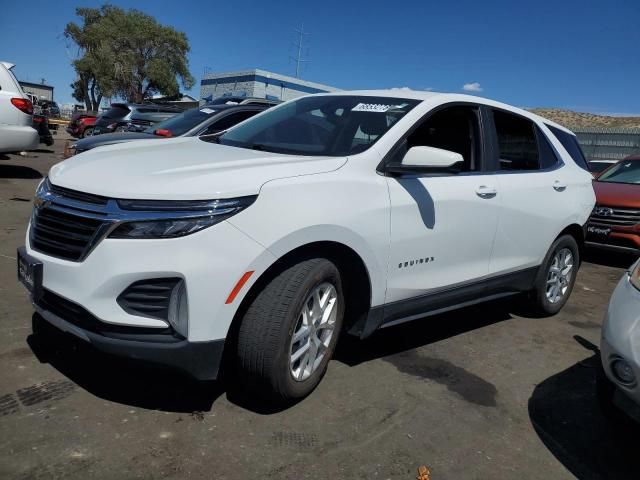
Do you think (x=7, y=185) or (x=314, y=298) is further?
(x=7, y=185)

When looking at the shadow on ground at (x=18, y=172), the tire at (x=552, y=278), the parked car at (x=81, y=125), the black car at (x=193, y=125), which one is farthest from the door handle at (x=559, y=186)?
the parked car at (x=81, y=125)

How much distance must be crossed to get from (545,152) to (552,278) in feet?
3.61

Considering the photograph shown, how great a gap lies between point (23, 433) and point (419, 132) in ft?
8.99

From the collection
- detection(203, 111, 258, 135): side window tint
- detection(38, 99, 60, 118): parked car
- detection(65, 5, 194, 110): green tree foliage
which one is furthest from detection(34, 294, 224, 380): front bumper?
detection(65, 5, 194, 110): green tree foliage

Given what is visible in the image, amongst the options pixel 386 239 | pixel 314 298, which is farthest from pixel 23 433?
pixel 386 239

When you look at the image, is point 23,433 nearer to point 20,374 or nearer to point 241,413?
point 20,374

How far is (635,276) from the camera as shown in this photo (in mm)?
2787

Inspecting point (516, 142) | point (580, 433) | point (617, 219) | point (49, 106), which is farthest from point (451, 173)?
point (49, 106)

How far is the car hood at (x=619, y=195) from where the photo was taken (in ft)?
23.7

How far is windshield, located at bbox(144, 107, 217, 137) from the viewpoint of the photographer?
24.0 ft

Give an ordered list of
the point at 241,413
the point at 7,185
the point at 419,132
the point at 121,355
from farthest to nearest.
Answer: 1. the point at 7,185
2. the point at 419,132
3. the point at 241,413
4. the point at 121,355

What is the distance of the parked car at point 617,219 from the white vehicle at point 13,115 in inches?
357

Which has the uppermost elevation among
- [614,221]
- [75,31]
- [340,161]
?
[75,31]

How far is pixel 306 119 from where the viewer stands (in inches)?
145
